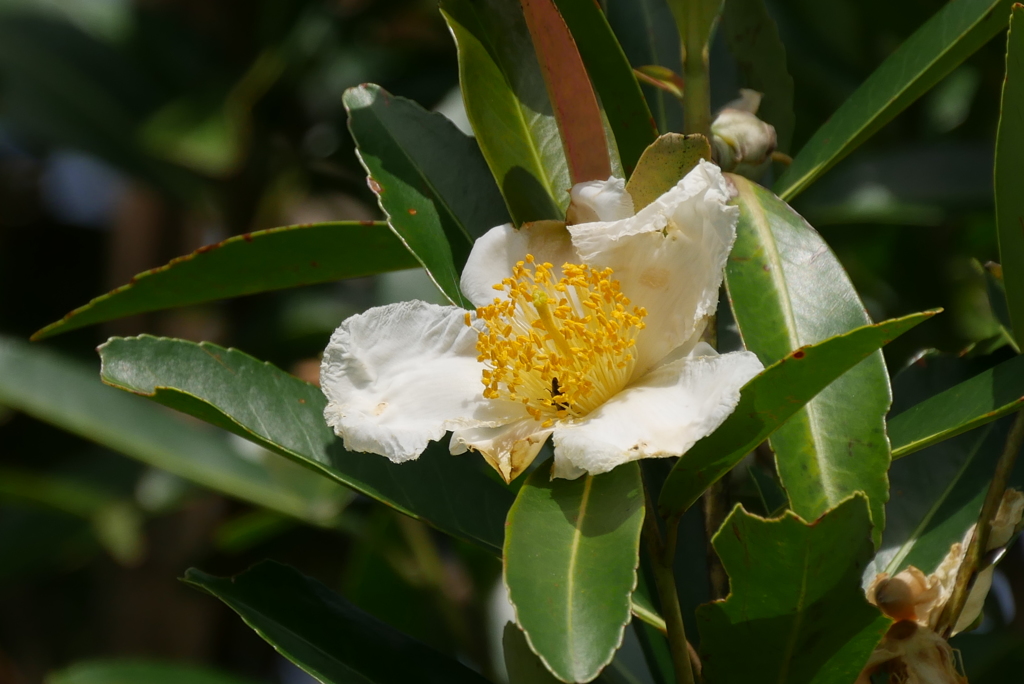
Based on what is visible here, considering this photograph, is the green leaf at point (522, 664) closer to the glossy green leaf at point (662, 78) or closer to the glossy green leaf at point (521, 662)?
the glossy green leaf at point (521, 662)

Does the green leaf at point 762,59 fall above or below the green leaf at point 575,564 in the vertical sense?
above

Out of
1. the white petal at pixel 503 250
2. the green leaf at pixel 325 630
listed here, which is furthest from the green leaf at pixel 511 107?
the green leaf at pixel 325 630

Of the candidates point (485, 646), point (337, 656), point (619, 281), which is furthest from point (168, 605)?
point (619, 281)

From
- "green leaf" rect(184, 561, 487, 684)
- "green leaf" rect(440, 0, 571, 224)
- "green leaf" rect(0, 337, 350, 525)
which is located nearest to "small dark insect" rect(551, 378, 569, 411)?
"green leaf" rect(440, 0, 571, 224)

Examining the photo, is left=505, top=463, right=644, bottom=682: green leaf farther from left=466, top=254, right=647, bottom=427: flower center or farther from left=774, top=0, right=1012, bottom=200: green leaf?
left=774, top=0, right=1012, bottom=200: green leaf

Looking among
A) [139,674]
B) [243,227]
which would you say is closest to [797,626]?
[139,674]
